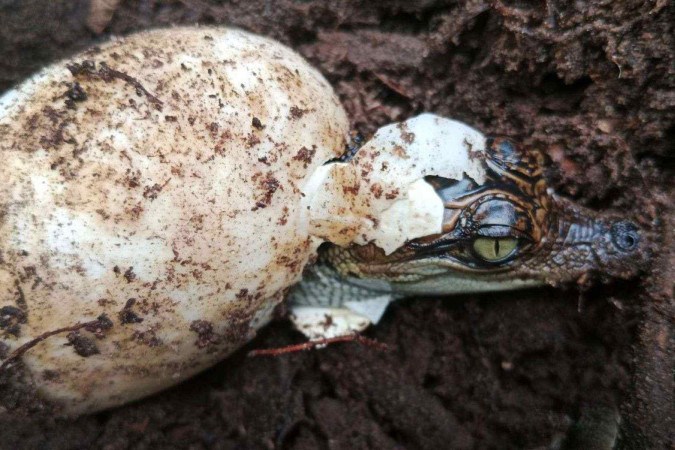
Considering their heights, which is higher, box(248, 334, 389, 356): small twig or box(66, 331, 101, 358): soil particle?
box(66, 331, 101, 358): soil particle

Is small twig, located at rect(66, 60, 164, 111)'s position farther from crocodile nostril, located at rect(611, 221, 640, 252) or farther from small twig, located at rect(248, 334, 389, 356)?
crocodile nostril, located at rect(611, 221, 640, 252)

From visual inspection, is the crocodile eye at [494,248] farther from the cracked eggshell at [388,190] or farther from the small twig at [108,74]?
the small twig at [108,74]

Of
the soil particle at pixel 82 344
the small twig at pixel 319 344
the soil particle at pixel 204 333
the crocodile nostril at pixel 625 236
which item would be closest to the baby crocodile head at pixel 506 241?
the crocodile nostril at pixel 625 236

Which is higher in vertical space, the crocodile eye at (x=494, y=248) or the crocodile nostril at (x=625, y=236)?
the crocodile nostril at (x=625, y=236)

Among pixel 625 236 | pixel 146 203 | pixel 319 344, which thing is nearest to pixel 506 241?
pixel 625 236

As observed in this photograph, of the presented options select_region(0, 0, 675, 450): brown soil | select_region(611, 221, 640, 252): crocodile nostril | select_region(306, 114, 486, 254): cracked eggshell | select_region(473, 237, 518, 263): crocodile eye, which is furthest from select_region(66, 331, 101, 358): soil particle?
select_region(611, 221, 640, 252): crocodile nostril

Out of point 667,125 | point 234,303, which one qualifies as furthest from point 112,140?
point 667,125
